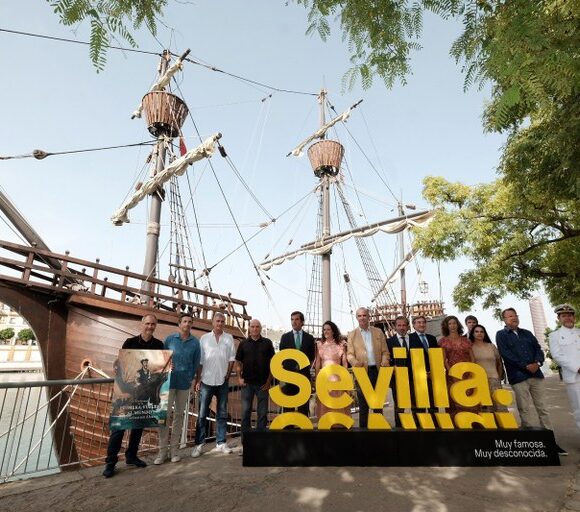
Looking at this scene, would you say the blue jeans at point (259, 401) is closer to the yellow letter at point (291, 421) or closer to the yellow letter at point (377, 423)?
the yellow letter at point (291, 421)

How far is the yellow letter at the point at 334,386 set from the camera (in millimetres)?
4387

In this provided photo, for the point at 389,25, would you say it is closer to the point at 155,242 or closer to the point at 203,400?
the point at 203,400

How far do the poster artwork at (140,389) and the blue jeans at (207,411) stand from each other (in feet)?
2.21

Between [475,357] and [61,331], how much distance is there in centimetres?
946

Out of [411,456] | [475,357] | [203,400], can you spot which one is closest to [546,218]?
[475,357]

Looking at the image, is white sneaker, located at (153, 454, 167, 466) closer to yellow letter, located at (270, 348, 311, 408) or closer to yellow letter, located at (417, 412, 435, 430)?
yellow letter, located at (270, 348, 311, 408)

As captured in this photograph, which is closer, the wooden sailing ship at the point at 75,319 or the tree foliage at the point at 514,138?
the tree foliage at the point at 514,138

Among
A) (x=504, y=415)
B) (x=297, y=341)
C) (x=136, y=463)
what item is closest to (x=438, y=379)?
(x=504, y=415)

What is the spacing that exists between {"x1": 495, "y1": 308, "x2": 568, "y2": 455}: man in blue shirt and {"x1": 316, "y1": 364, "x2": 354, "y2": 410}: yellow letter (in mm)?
2335

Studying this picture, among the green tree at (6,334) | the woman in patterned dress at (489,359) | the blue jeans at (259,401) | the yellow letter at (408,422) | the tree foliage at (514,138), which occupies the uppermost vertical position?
the green tree at (6,334)

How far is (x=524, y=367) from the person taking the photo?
4.68m

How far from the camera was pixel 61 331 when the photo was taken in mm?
8883

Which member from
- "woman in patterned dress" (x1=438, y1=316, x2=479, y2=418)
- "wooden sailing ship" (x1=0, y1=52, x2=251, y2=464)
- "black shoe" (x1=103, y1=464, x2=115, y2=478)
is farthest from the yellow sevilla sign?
"wooden sailing ship" (x1=0, y1=52, x2=251, y2=464)

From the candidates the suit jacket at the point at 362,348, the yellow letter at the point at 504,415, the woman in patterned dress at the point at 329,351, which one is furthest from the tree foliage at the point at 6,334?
the yellow letter at the point at 504,415
